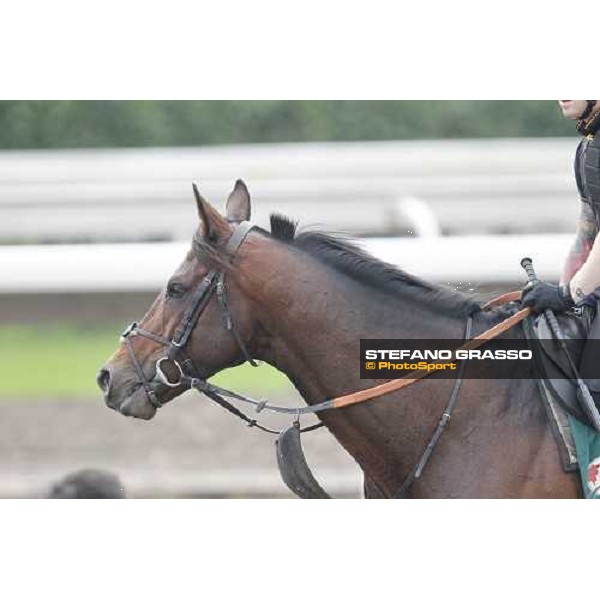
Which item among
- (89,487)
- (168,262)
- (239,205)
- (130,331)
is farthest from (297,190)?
(130,331)

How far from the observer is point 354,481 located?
21.5ft

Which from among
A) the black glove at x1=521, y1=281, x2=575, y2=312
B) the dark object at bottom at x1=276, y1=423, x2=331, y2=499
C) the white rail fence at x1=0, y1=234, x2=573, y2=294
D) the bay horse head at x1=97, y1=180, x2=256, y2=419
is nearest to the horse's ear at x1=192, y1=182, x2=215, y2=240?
the bay horse head at x1=97, y1=180, x2=256, y2=419

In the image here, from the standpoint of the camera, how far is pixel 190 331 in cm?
361

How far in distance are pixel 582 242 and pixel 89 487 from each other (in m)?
1.99

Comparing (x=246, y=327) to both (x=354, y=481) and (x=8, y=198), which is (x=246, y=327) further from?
(x=8, y=198)

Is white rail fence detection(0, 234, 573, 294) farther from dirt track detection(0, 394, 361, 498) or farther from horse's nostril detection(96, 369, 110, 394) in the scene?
horse's nostril detection(96, 369, 110, 394)

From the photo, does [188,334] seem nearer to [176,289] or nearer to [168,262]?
[176,289]

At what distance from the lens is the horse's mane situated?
3637mm

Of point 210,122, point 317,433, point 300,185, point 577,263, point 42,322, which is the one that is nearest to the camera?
point 577,263

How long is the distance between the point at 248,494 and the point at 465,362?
3.16 m

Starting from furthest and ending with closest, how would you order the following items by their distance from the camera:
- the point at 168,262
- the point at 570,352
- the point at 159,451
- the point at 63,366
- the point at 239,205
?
the point at 63,366 → the point at 159,451 → the point at 168,262 → the point at 239,205 → the point at 570,352

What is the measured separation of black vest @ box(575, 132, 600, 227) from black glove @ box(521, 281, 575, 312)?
0.27m
